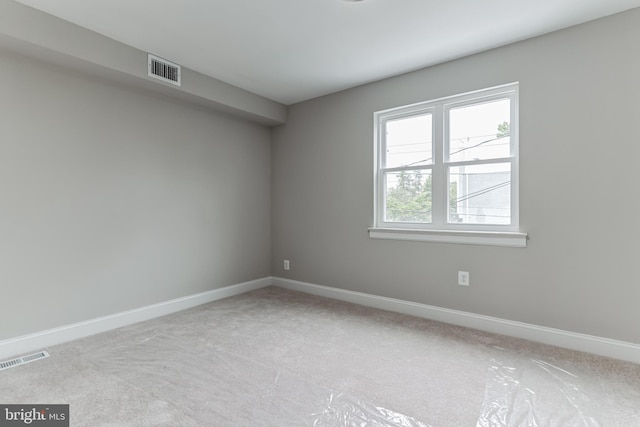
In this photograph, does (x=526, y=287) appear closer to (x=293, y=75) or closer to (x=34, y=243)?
(x=293, y=75)

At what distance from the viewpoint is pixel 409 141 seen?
11.3 feet

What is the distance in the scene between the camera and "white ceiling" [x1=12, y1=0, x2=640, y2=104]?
2236mm

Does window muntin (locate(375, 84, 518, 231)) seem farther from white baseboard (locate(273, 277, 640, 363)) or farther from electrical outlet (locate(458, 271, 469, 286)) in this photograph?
white baseboard (locate(273, 277, 640, 363))

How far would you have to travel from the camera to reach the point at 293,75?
3383mm

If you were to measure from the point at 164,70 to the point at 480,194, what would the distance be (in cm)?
319

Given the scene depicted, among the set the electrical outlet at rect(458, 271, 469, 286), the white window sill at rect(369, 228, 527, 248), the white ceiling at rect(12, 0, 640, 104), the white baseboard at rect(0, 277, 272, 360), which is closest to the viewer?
the white ceiling at rect(12, 0, 640, 104)

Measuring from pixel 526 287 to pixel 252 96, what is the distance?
3.50 metres

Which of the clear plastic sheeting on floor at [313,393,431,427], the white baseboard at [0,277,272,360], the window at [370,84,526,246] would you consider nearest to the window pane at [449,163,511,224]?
the window at [370,84,526,246]

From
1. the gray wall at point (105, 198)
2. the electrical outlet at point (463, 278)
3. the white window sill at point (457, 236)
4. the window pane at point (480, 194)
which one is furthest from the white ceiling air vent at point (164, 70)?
the electrical outlet at point (463, 278)

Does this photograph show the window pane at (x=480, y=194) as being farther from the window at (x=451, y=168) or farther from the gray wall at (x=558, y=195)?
the gray wall at (x=558, y=195)

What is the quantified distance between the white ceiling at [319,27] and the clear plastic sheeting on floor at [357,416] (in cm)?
256

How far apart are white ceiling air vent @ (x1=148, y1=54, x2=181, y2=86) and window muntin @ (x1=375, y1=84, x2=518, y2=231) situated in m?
2.12

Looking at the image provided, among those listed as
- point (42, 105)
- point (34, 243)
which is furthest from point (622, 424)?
point (42, 105)
